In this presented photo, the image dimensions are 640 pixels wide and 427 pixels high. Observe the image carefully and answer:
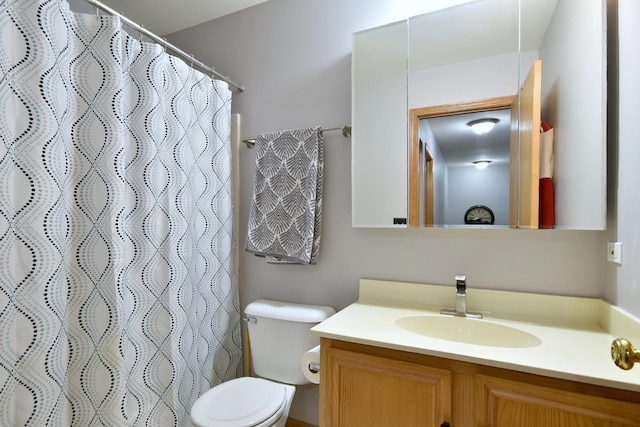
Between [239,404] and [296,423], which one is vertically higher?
[239,404]

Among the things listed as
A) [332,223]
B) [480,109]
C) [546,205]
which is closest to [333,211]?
[332,223]

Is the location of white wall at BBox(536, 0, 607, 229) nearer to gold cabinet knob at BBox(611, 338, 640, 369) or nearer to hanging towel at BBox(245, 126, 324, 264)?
gold cabinet knob at BBox(611, 338, 640, 369)

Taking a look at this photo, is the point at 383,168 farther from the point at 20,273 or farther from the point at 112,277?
the point at 20,273

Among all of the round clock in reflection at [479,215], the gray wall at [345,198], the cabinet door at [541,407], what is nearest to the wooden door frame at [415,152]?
the gray wall at [345,198]

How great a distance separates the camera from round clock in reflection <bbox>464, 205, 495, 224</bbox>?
139 centimetres

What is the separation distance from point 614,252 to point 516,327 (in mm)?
414

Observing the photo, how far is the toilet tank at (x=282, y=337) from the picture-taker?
5.32 feet

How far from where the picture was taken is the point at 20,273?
1034mm

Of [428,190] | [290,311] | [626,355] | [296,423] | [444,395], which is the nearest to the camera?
[626,355]

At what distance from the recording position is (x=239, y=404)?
55.9 inches

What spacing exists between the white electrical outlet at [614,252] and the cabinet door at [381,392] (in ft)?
2.27

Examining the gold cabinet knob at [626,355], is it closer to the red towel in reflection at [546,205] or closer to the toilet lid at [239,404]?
the red towel in reflection at [546,205]

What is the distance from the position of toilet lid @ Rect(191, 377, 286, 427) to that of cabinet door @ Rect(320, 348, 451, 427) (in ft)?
1.00

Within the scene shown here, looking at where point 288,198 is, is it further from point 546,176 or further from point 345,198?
point 546,176
